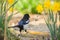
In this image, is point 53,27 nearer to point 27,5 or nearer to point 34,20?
point 34,20

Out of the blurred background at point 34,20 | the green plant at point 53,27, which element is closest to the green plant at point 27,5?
the blurred background at point 34,20

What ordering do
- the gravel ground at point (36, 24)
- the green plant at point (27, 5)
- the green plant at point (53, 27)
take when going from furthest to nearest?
the green plant at point (27, 5) → the gravel ground at point (36, 24) → the green plant at point (53, 27)

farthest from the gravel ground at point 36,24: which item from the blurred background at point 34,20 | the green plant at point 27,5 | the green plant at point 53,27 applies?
the green plant at point 53,27

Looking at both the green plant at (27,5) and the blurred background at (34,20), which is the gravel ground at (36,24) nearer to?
the blurred background at (34,20)

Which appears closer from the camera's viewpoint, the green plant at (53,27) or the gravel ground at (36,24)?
the green plant at (53,27)

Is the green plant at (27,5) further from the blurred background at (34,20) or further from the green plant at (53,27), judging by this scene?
the green plant at (53,27)

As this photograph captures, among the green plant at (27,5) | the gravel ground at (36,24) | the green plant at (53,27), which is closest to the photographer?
the green plant at (53,27)

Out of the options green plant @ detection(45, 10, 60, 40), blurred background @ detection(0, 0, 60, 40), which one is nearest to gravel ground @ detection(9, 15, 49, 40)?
blurred background @ detection(0, 0, 60, 40)

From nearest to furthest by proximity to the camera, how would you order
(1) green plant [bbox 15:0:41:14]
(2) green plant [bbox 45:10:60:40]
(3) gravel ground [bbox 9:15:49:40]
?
(2) green plant [bbox 45:10:60:40] → (3) gravel ground [bbox 9:15:49:40] → (1) green plant [bbox 15:0:41:14]

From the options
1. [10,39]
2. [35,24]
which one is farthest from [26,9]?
[10,39]

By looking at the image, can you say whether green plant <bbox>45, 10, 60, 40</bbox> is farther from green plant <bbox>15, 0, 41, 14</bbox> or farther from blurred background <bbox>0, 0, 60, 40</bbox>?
green plant <bbox>15, 0, 41, 14</bbox>

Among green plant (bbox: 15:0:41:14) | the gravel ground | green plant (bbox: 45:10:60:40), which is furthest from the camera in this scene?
green plant (bbox: 15:0:41:14)

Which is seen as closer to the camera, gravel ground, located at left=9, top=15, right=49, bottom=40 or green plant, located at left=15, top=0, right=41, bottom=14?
gravel ground, located at left=9, top=15, right=49, bottom=40

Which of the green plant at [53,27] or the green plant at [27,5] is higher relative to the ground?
the green plant at [27,5]
